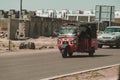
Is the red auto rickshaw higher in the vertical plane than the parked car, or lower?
higher

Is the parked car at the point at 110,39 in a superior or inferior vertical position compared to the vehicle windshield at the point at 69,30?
inferior

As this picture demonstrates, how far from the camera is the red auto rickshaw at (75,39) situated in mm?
22719

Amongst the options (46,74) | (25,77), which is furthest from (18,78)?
(46,74)

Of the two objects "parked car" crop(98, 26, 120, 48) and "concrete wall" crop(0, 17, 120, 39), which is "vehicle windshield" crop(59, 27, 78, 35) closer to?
"parked car" crop(98, 26, 120, 48)

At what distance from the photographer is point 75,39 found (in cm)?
2295

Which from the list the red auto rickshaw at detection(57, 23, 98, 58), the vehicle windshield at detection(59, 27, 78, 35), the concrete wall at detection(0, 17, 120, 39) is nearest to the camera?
the red auto rickshaw at detection(57, 23, 98, 58)

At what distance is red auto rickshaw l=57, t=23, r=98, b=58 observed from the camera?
2272 centimetres

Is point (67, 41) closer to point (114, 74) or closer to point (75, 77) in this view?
point (114, 74)

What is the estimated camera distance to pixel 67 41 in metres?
22.8

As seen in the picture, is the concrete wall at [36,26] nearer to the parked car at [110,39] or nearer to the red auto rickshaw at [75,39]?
the parked car at [110,39]

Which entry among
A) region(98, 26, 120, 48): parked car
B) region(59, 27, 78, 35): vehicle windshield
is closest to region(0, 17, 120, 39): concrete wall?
region(98, 26, 120, 48): parked car

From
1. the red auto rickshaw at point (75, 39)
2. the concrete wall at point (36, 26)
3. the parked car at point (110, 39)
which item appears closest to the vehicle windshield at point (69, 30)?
the red auto rickshaw at point (75, 39)

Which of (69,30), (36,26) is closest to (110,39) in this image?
(69,30)

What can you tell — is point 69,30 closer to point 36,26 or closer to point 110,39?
point 110,39
